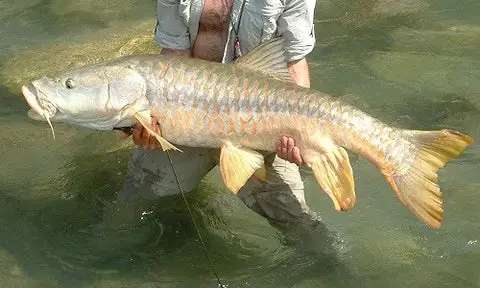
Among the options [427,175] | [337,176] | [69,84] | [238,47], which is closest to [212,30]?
[238,47]

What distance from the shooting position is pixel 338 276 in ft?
15.1

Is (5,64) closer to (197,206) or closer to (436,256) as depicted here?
(197,206)

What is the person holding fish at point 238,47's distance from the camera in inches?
172

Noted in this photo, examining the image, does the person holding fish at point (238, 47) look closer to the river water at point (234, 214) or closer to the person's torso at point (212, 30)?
the person's torso at point (212, 30)

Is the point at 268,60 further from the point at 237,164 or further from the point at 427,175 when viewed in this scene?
the point at 427,175

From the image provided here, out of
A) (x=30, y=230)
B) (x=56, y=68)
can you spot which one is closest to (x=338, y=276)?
(x=30, y=230)

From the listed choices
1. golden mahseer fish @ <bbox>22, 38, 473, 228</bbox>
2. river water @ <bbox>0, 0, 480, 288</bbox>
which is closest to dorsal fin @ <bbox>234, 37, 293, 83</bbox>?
golden mahseer fish @ <bbox>22, 38, 473, 228</bbox>

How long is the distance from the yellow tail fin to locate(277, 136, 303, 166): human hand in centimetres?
42

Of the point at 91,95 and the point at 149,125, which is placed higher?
the point at 91,95

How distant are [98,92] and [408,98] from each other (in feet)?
11.7

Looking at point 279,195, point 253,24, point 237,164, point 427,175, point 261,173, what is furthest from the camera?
point 279,195

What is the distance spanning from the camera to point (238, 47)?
4426mm

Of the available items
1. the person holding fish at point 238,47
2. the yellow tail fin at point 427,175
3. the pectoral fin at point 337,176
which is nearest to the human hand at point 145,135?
the person holding fish at point 238,47

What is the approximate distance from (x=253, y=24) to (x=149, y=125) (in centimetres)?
91
